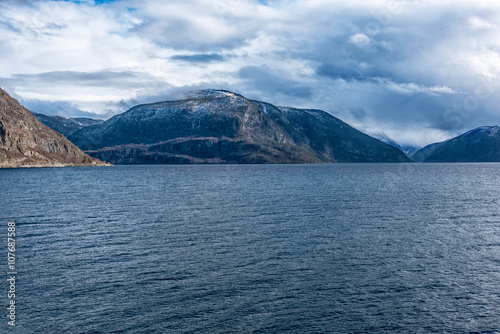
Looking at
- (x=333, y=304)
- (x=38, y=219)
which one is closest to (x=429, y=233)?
(x=333, y=304)

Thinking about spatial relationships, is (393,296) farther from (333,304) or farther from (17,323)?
(17,323)

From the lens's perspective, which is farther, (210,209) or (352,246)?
(210,209)

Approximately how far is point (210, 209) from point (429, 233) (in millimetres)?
42517

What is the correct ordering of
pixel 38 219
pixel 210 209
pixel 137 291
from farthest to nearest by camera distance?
pixel 210 209 → pixel 38 219 → pixel 137 291

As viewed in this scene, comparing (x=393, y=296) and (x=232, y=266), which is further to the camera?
(x=232, y=266)

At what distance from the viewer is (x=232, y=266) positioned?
40844 millimetres

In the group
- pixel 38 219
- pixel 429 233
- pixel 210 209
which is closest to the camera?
pixel 429 233

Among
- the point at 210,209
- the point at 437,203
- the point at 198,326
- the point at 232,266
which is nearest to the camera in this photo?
the point at 198,326

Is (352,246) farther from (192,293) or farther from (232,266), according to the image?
(192,293)

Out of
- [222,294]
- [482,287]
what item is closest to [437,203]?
[482,287]

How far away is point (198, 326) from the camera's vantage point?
90.6 ft

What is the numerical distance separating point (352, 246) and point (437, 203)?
186 feet

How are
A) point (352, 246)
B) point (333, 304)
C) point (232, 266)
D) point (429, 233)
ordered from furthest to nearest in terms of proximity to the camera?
point (429, 233) → point (352, 246) → point (232, 266) → point (333, 304)

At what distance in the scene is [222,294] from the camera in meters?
33.2
